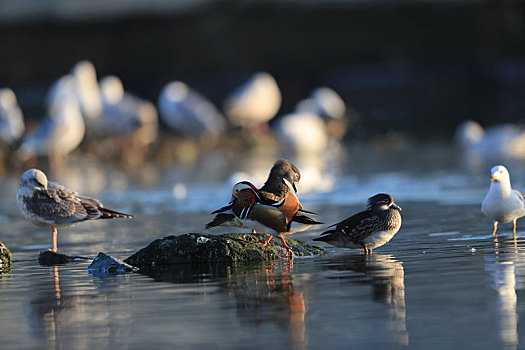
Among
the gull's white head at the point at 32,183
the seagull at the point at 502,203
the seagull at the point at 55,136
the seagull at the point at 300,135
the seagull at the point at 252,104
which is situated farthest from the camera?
the seagull at the point at 252,104

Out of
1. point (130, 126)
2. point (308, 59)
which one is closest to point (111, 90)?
point (130, 126)

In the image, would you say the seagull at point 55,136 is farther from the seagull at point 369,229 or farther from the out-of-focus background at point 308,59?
the seagull at point 369,229

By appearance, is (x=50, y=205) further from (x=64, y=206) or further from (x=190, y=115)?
(x=190, y=115)

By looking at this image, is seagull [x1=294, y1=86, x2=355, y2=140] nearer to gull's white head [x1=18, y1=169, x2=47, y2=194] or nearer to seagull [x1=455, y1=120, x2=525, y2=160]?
seagull [x1=455, y1=120, x2=525, y2=160]

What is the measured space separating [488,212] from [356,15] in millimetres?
36183

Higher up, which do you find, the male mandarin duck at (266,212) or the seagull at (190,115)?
the seagull at (190,115)

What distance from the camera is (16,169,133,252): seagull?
399 inches

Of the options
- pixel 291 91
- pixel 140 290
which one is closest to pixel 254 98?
pixel 291 91

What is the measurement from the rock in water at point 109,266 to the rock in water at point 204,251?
1.11ft

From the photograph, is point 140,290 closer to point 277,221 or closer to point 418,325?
point 277,221

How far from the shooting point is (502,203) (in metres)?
9.69

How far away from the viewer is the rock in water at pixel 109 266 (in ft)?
28.6

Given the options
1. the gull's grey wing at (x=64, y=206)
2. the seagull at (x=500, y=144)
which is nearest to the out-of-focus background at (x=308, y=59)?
the seagull at (x=500, y=144)

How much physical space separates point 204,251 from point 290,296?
2.11 meters
